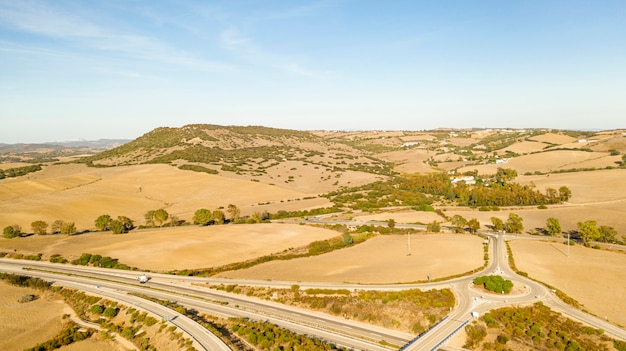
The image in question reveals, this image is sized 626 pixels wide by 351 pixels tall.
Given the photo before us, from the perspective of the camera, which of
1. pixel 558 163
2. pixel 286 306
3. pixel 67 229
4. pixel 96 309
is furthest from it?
pixel 558 163

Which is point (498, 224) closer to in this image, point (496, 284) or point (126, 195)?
point (496, 284)

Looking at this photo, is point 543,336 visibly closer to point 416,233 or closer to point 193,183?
point 416,233

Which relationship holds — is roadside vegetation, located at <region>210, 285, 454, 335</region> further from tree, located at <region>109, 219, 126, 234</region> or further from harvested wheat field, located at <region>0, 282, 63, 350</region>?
tree, located at <region>109, 219, 126, 234</region>

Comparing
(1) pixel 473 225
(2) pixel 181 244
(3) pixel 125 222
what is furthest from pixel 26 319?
(1) pixel 473 225

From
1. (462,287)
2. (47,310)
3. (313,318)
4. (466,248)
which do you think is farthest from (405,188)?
(47,310)

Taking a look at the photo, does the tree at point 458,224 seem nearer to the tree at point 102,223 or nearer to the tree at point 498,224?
the tree at point 498,224

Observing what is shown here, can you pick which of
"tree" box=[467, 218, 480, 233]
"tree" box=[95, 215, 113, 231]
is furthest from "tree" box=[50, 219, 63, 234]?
"tree" box=[467, 218, 480, 233]
